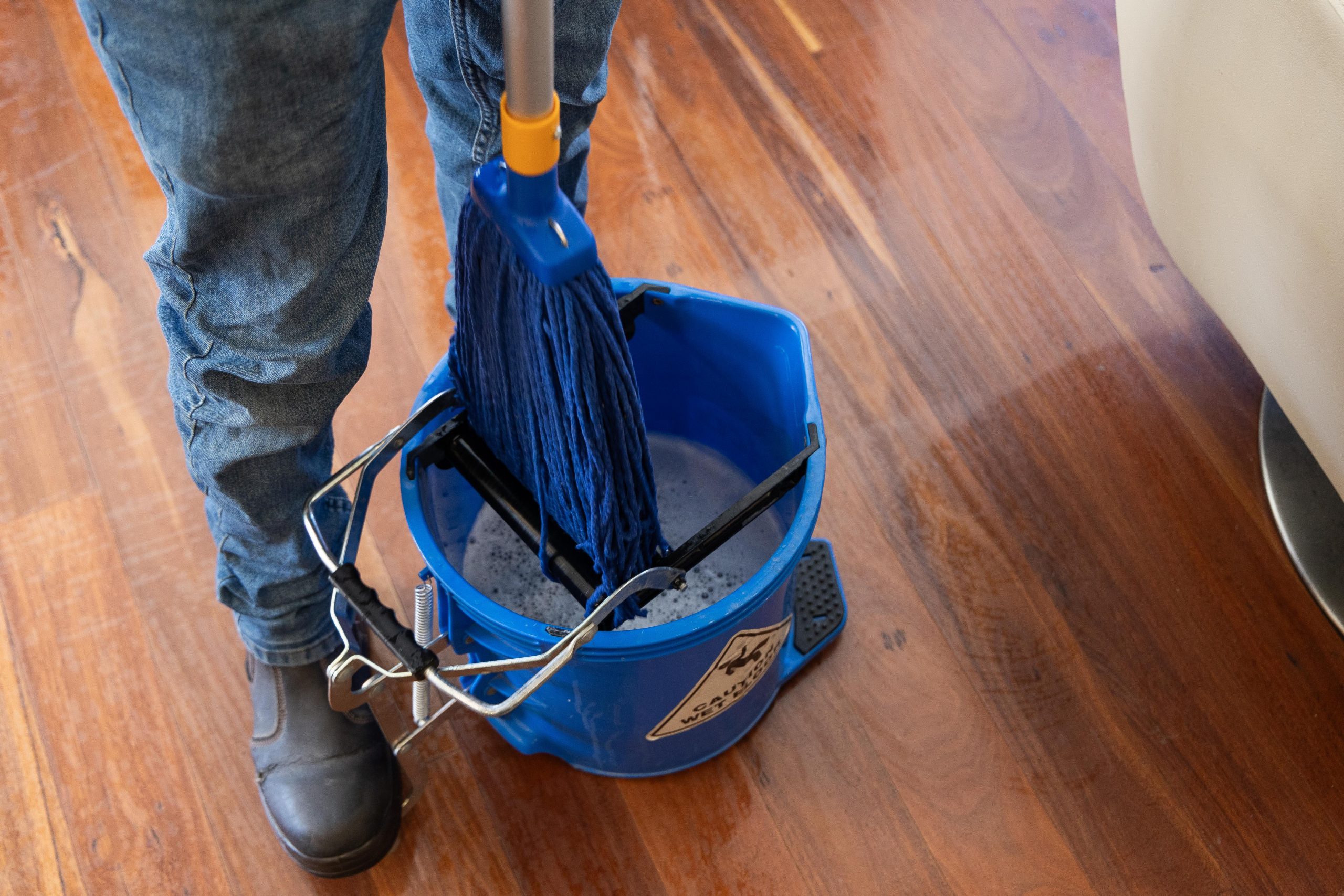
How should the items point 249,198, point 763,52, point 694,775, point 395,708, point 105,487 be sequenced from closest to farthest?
point 249,198 → point 395,708 → point 694,775 → point 105,487 → point 763,52

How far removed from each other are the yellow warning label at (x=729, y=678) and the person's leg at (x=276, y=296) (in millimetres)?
270

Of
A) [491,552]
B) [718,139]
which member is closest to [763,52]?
[718,139]

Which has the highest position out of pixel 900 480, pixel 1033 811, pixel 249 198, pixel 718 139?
pixel 249 198

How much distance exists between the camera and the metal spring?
85 cm

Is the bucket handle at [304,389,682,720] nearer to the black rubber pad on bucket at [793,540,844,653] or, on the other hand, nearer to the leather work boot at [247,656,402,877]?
the leather work boot at [247,656,402,877]

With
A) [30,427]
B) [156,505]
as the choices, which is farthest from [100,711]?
[30,427]

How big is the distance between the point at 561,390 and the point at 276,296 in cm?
18

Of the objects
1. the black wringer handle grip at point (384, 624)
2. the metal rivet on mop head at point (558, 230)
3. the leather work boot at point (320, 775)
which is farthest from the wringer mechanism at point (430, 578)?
the metal rivet on mop head at point (558, 230)

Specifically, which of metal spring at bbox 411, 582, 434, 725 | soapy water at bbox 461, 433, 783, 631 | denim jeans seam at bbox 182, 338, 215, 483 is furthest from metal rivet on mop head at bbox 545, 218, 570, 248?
soapy water at bbox 461, 433, 783, 631

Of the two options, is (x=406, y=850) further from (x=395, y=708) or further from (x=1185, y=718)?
(x=1185, y=718)

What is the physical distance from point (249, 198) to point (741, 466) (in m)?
0.60

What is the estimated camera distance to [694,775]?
1037 millimetres

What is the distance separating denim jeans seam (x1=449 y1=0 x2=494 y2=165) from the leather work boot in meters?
0.49

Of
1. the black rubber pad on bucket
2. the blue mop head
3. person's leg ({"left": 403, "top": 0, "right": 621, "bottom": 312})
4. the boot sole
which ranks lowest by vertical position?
the boot sole
